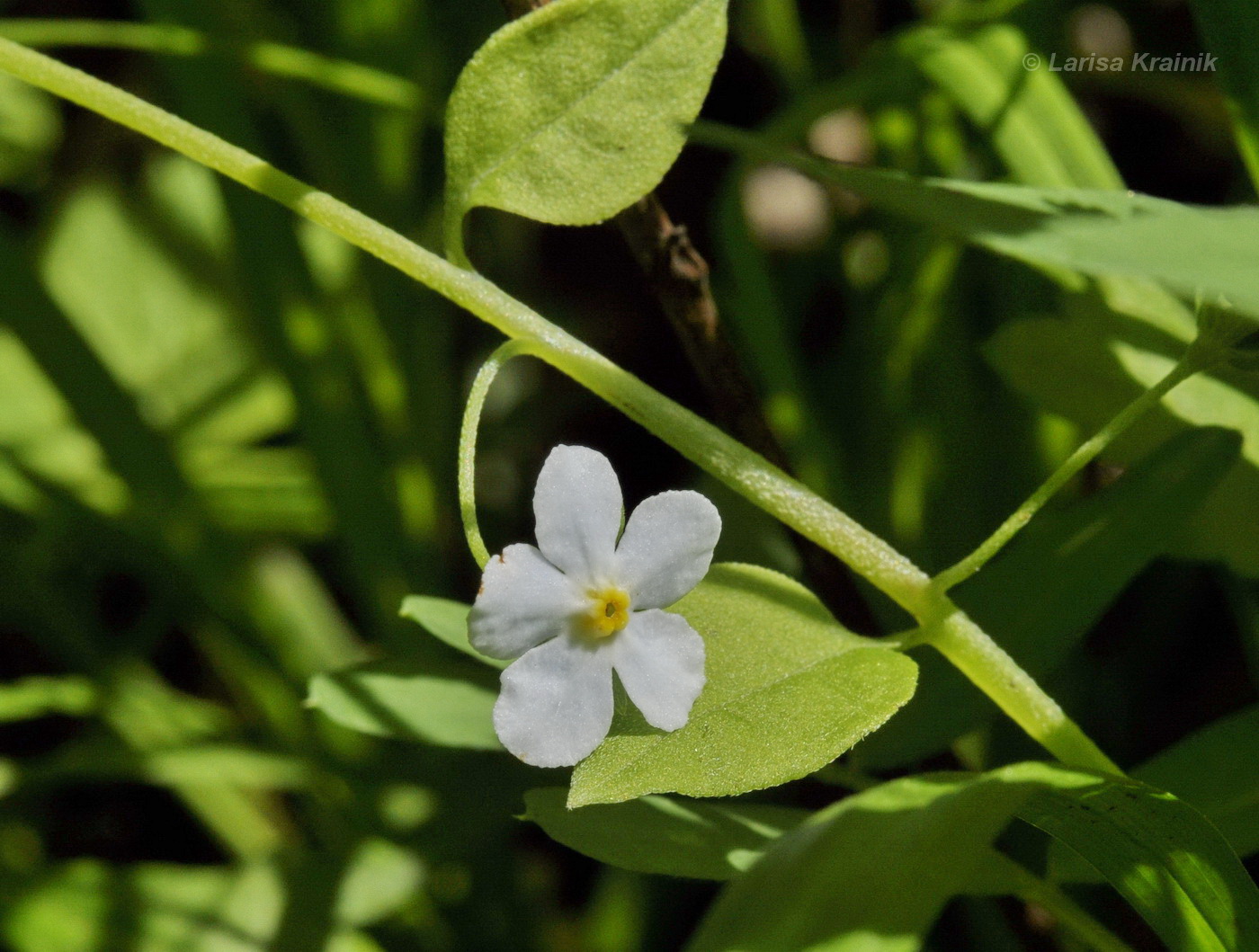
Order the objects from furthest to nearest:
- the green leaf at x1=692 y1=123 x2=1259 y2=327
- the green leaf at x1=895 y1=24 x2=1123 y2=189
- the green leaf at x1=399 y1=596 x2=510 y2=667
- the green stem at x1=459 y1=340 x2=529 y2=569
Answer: the green leaf at x1=895 y1=24 x2=1123 y2=189 → the green leaf at x1=399 y1=596 x2=510 y2=667 → the green stem at x1=459 y1=340 x2=529 y2=569 → the green leaf at x1=692 y1=123 x2=1259 y2=327

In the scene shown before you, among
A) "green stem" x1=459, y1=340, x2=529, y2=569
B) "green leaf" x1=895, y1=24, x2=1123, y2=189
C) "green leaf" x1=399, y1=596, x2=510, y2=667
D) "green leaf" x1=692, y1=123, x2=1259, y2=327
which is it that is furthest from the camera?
"green leaf" x1=895, y1=24, x2=1123, y2=189

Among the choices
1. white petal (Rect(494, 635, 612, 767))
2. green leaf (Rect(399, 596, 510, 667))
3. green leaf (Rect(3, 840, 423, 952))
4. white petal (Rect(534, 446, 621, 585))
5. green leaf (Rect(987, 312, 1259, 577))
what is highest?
green leaf (Rect(987, 312, 1259, 577))

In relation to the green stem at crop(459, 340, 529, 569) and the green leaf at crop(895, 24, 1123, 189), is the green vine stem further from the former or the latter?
the green leaf at crop(895, 24, 1123, 189)

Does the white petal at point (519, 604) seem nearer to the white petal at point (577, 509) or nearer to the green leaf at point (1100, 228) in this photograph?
the white petal at point (577, 509)

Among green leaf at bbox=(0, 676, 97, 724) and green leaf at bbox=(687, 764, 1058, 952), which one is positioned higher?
green leaf at bbox=(0, 676, 97, 724)

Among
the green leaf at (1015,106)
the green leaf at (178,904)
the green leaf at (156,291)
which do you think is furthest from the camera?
the green leaf at (156,291)

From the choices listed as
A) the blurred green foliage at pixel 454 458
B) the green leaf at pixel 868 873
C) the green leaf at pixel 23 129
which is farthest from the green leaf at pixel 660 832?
the green leaf at pixel 23 129

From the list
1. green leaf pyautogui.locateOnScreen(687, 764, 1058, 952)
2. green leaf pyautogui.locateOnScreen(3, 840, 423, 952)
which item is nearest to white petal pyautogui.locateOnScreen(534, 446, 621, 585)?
green leaf pyautogui.locateOnScreen(687, 764, 1058, 952)

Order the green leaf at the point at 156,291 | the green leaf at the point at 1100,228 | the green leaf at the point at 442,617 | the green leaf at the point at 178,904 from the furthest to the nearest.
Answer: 1. the green leaf at the point at 156,291
2. the green leaf at the point at 178,904
3. the green leaf at the point at 442,617
4. the green leaf at the point at 1100,228

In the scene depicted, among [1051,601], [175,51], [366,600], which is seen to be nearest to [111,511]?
[366,600]
